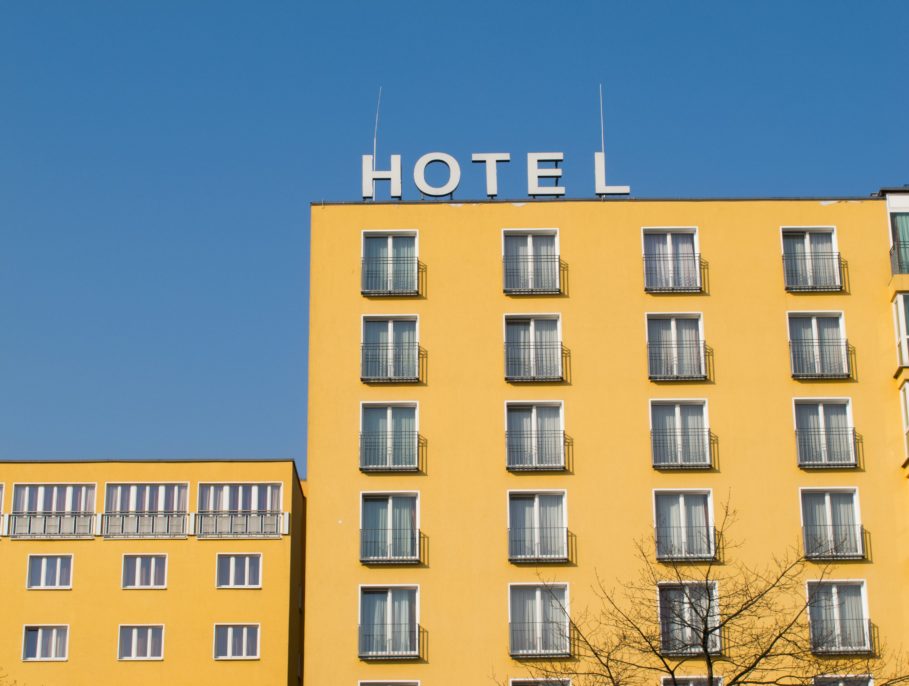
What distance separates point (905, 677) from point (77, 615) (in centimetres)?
4218

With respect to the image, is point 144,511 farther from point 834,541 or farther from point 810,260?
point 810,260

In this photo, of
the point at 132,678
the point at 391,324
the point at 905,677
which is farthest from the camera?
the point at 132,678

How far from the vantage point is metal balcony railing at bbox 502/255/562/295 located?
75875mm

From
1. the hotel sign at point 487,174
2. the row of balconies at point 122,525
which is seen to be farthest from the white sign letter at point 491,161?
the row of balconies at point 122,525

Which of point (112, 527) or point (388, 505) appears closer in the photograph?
point (388, 505)

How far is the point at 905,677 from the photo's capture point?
65.9 m

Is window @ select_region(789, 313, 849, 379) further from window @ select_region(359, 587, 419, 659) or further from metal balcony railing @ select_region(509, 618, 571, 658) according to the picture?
window @ select_region(359, 587, 419, 659)

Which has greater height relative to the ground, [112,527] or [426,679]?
[112,527]

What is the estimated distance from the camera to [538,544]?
7206 centimetres

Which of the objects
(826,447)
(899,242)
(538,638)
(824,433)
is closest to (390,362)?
(538,638)

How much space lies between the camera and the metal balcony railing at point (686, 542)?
2810 inches

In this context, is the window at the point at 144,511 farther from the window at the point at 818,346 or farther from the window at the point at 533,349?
the window at the point at 818,346

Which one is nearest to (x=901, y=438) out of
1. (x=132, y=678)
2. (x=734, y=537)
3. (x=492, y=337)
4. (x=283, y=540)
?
(x=734, y=537)

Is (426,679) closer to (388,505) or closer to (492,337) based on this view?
(388,505)
